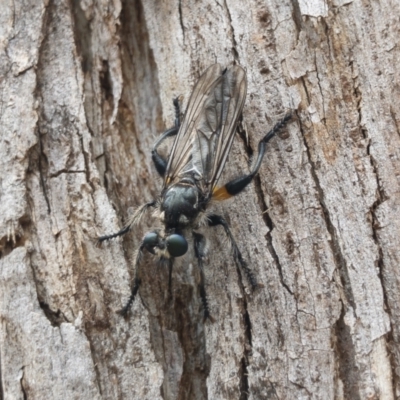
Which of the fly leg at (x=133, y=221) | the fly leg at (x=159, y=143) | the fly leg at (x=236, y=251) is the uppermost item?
the fly leg at (x=159, y=143)

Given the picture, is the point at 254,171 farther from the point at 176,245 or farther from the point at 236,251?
the point at 176,245

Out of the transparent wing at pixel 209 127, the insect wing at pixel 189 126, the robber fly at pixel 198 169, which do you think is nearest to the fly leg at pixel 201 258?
the robber fly at pixel 198 169

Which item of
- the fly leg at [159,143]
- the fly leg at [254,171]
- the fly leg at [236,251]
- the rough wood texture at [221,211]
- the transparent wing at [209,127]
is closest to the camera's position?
the rough wood texture at [221,211]

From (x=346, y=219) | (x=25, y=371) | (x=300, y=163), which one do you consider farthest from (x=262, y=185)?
(x=25, y=371)

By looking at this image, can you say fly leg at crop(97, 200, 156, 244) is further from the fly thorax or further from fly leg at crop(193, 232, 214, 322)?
fly leg at crop(193, 232, 214, 322)

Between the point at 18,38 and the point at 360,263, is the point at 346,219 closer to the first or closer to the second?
the point at 360,263

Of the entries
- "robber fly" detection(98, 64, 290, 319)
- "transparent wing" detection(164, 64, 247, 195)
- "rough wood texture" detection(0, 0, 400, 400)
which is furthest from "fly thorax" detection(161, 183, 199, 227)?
"rough wood texture" detection(0, 0, 400, 400)

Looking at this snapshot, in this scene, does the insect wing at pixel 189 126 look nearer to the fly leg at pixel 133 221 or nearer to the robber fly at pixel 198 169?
the robber fly at pixel 198 169

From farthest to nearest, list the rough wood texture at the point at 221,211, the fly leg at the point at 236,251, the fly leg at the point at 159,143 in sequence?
the fly leg at the point at 159,143, the fly leg at the point at 236,251, the rough wood texture at the point at 221,211
